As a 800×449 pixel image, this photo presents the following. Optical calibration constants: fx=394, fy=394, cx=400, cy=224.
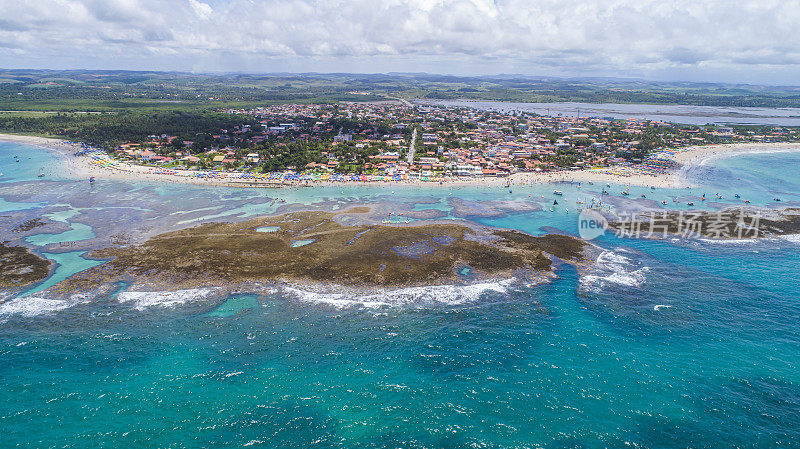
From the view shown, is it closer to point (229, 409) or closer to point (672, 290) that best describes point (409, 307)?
point (229, 409)

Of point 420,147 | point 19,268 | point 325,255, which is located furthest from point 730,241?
point 19,268

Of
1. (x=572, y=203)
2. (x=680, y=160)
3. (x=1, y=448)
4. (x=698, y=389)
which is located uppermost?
(x=680, y=160)

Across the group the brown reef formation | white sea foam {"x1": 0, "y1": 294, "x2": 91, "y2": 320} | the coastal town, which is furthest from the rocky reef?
the coastal town

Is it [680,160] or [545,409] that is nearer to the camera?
[545,409]

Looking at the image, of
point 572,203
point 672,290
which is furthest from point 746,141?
point 672,290

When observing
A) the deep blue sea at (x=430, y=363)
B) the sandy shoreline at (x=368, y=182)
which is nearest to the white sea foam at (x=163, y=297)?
the deep blue sea at (x=430, y=363)

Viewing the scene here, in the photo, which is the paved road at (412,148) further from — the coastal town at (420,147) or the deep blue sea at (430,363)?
the deep blue sea at (430,363)
